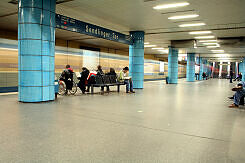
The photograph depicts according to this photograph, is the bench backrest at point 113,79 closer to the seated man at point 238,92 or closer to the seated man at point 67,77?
the seated man at point 67,77

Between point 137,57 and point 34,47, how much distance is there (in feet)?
28.2

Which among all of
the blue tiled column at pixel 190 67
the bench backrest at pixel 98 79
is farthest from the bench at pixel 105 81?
the blue tiled column at pixel 190 67

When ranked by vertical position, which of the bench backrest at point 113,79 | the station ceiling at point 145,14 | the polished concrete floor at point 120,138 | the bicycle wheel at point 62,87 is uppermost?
the station ceiling at point 145,14

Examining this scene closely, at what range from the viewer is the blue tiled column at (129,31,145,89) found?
14.8 m

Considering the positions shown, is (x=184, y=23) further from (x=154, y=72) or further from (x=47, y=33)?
(x=154, y=72)

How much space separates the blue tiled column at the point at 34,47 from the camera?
7.33 meters

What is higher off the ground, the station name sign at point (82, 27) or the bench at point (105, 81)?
the station name sign at point (82, 27)

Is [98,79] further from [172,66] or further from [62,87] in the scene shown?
[172,66]

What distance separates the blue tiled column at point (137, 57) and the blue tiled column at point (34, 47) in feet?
25.6

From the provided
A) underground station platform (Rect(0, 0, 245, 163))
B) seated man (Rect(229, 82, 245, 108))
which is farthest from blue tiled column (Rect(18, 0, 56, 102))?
seated man (Rect(229, 82, 245, 108))

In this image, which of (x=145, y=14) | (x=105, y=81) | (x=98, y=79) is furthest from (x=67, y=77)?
(x=145, y=14)

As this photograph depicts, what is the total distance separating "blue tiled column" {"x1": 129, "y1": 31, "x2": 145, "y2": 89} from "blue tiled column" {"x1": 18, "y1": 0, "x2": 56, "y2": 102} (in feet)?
25.6

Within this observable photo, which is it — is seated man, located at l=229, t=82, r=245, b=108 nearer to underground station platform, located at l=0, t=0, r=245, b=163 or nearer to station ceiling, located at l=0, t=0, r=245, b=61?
underground station platform, located at l=0, t=0, r=245, b=163

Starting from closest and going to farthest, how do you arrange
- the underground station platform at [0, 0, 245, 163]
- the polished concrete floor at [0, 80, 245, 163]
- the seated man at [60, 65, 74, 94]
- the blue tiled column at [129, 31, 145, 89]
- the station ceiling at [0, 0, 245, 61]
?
the polished concrete floor at [0, 80, 245, 163] → the underground station platform at [0, 0, 245, 163] → the station ceiling at [0, 0, 245, 61] → the seated man at [60, 65, 74, 94] → the blue tiled column at [129, 31, 145, 89]
